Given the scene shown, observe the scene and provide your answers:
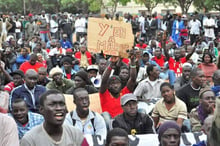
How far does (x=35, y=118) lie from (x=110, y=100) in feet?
5.65

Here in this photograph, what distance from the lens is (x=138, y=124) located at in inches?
244

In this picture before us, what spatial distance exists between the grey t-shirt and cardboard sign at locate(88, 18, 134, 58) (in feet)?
11.2

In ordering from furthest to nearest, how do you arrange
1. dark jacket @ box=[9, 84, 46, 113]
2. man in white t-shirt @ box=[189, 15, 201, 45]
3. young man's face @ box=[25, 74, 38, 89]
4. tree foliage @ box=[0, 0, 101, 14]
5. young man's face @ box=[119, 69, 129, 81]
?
tree foliage @ box=[0, 0, 101, 14]
man in white t-shirt @ box=[189, 15, 201, 45]
young man's face @ box=[119, 69, 129, 81]
young man's face @ box=[25, 74, 38, 89]
dark jacket @ box=[9, 84, 46, 113]

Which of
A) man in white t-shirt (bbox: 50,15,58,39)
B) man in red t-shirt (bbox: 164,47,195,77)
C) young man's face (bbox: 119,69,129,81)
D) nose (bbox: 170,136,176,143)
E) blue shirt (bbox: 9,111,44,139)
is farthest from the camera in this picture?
man in white t-shirt (bbox: 50,15,58,39)

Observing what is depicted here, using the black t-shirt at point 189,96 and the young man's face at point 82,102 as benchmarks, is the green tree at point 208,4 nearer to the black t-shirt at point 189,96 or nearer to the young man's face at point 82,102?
the black t-shirt at point 189,96

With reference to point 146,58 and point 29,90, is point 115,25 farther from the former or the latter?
point 146,58

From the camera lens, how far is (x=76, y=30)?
79.8 feet

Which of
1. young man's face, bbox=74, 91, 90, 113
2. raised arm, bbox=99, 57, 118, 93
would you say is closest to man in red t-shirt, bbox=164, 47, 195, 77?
raised arm, bbox=99, 57, 118, 93

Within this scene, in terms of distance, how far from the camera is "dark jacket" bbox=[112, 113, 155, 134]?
20.3 ft

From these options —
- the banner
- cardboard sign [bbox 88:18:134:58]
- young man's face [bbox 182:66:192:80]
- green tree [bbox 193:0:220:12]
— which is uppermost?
green tree [bbox 193:0:220:12]

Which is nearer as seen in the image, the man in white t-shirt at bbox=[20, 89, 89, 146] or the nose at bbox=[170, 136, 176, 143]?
the man in white t-shirt at bbox=[20, 89, 89, 146]

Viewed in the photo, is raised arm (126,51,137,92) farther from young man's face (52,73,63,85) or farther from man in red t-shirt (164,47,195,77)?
man in red t-shirt (164,47,195,77)

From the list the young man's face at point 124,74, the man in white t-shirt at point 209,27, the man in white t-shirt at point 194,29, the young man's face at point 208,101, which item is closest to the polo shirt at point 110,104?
the young man's face at point 124,74

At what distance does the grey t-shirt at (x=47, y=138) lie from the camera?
4.04 metres
